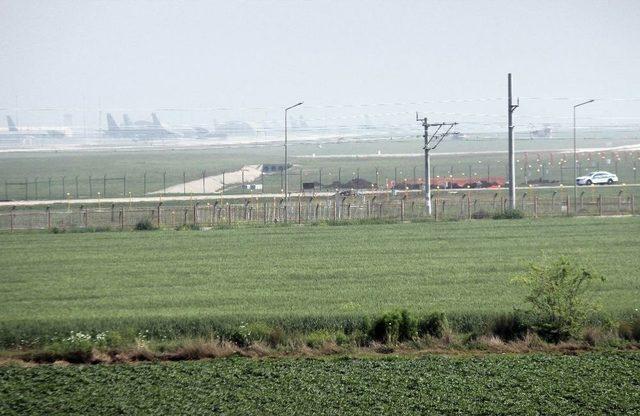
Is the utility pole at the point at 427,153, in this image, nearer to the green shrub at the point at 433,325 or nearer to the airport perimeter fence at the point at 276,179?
the airport perimeter fence at the point at 276,179

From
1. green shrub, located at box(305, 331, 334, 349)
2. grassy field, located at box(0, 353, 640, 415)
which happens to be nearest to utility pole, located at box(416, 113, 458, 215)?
green shrub, located at box(305, 331, 334, 349)

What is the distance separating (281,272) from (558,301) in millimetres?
10660

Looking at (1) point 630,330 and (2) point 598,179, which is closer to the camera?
(1) point 630,330

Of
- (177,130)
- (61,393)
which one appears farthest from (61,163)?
(61,393)

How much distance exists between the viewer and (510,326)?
2275 centimetres

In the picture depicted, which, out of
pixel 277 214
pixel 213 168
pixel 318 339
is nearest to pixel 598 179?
pixel 277 214

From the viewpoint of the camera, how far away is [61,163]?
128 metres

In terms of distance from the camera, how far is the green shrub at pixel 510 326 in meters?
22.5

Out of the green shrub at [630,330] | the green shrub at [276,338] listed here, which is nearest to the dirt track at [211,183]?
the green shrub at [276,338]

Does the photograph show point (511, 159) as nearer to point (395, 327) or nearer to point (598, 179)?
point (395, 327)

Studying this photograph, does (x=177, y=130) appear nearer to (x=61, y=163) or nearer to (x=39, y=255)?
(x=61, y=163)

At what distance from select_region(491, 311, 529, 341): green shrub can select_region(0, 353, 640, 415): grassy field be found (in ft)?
6.12

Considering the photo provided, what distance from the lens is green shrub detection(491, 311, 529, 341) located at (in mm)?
22484

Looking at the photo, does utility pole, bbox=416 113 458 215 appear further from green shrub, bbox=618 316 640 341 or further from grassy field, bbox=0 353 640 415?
grassy field, bbox=0 353 640 415
